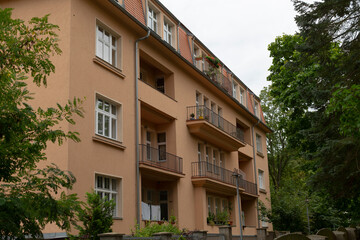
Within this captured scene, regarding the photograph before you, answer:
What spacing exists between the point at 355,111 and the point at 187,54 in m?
15.6

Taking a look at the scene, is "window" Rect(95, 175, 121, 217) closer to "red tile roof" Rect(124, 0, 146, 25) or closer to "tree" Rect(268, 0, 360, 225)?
"red tile roof" Rect(124, 0, 146, 25)

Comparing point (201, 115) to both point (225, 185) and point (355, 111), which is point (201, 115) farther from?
point (355, 111)

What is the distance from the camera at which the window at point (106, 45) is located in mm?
17922

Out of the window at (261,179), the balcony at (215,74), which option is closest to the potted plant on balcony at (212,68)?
the balcony at (215,74)

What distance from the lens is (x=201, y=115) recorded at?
25344 mm

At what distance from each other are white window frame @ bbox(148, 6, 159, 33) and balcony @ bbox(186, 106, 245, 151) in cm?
498

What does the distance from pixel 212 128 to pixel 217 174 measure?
425cm

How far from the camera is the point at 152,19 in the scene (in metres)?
22.2

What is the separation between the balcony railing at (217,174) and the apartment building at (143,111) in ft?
0.22

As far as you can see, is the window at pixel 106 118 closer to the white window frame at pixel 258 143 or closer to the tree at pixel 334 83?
the tree at pixel 334 83

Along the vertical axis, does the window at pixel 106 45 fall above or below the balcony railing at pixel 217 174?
above

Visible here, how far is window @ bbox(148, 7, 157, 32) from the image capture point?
21891 mm

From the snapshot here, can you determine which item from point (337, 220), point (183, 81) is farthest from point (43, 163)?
point (337, 220)

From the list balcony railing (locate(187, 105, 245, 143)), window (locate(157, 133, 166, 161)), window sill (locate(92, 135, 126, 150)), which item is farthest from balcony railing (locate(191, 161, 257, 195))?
window sill (locate(92, 135, 126, 150))
